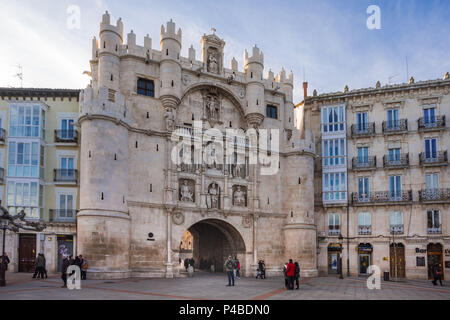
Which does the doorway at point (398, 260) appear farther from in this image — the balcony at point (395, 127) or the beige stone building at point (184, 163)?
the balcony at point (395, 127)

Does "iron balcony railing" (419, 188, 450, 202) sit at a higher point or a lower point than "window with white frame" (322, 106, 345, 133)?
lower

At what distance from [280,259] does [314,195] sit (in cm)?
766

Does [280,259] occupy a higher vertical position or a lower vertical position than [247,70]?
lower

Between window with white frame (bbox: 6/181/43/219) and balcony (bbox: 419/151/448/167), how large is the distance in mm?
32685

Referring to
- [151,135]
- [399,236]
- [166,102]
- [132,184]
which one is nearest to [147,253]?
[132,184]

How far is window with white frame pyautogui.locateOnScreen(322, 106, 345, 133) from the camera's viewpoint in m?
43.4

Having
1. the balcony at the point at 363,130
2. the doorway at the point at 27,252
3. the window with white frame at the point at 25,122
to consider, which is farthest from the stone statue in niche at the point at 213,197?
the balcony at the point at 363,130

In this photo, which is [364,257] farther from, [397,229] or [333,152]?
[333,152]

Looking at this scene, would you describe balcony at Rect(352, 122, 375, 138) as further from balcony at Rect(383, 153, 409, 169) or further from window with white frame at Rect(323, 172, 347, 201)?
window with white frame at Rect(323, 172, 347, 201)

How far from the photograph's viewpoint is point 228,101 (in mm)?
40281

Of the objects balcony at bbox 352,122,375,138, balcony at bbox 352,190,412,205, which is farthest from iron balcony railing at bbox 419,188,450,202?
balcony at bbox 352,122,375,138

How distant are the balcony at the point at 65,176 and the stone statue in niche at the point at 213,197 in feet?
A: 34.9

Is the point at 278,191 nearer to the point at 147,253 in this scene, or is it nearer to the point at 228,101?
the point at 228,101

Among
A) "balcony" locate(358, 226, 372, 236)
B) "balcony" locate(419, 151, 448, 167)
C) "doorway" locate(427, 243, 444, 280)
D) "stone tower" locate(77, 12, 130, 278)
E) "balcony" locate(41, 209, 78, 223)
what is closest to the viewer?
"stone tower" locate(77, 12, 130, 278)
